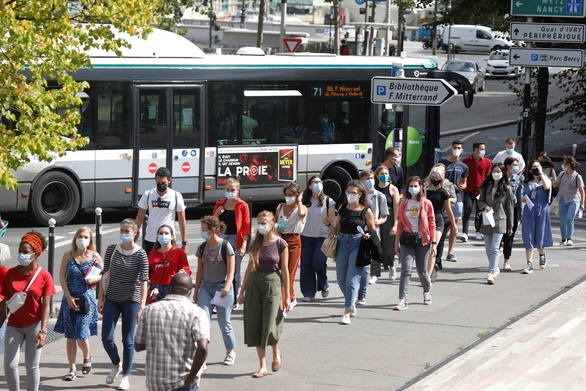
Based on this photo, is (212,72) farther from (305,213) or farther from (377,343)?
(377,343)

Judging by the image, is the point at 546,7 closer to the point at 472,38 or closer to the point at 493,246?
the point at 493,246

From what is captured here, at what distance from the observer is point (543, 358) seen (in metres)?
9.48

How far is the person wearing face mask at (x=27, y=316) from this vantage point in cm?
799

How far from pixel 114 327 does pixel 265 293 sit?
143 cm

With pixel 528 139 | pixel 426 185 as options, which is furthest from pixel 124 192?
pixel 528 139

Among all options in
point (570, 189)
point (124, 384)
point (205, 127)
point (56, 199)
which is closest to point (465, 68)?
point (205, 127)

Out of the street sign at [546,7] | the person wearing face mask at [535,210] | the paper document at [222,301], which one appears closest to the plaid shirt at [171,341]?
the paper document at [222,301]

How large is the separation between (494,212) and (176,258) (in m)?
5.96

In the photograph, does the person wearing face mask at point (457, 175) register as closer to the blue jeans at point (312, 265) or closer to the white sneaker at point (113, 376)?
the blue jeans at point (312, 265)

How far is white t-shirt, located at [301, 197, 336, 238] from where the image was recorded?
38.7 ft

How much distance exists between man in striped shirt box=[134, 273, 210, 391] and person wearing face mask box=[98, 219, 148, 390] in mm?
2274

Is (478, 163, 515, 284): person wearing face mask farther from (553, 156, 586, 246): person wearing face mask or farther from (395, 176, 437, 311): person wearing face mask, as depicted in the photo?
(553, 156, 586, 246): person wearing face mask

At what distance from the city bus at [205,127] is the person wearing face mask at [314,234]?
5.61 meters

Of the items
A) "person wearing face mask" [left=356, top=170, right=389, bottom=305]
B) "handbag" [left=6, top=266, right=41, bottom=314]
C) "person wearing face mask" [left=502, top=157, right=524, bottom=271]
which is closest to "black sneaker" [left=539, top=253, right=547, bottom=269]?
"person wearing face mask" [left=502, top=157, right=524, bottom=271]
